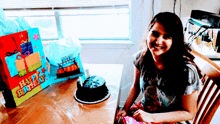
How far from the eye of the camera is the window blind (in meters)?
1.79

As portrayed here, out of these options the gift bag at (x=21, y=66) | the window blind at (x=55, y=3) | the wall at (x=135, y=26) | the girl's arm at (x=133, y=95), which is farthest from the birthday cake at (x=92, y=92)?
the window blind at (x=55, y=3)

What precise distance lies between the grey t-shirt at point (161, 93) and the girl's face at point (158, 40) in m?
0.14

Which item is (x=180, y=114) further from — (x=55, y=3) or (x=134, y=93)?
(x=55, y=3)

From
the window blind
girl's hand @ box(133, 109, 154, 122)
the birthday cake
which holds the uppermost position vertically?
the window blind

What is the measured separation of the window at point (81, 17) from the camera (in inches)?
72.1

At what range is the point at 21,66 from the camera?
1031mm

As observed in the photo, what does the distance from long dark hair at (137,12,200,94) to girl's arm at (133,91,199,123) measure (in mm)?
56

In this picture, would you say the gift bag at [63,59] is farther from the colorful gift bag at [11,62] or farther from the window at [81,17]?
the window at [81,17]

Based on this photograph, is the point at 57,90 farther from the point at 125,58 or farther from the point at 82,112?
the point at 125,58

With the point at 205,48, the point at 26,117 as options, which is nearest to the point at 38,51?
the point at 26,117

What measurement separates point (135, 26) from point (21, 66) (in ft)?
3.62

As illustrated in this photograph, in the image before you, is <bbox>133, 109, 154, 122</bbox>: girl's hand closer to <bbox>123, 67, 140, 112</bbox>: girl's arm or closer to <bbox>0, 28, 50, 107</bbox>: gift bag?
<bbox>123, 67, 140, 112</bbox>: girl's arm

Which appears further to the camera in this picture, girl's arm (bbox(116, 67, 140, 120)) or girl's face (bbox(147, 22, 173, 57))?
girl's arm (bbox(116, 67, 140, 120))

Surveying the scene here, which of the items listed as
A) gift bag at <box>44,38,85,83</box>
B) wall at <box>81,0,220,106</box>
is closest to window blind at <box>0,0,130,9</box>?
wall at <box>81,0,220,106</box>
